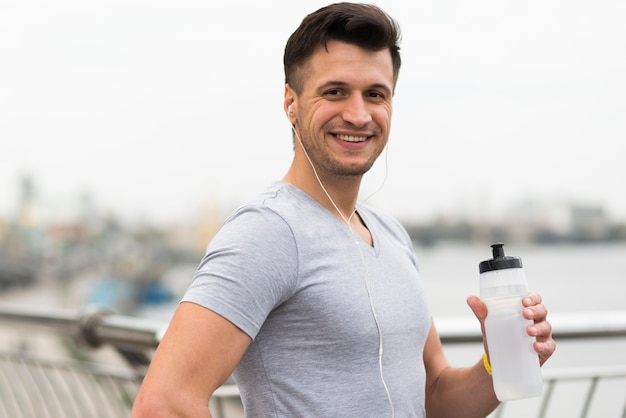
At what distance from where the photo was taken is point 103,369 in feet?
8.80

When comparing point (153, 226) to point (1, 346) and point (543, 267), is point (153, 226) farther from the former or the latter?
point (1, 346)

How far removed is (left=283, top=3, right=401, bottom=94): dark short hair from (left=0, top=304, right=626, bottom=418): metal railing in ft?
3.28

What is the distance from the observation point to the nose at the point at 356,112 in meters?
1.44

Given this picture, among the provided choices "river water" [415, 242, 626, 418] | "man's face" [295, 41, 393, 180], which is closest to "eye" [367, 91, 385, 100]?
"man's face" [295, 41, 393, 180]

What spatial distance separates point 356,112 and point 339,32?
0.17 m

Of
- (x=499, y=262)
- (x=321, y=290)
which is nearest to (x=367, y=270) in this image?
(x=321, y=290)

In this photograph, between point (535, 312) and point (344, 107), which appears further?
point (344, 107)

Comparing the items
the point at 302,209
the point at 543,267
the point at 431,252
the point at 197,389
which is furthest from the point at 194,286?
the point at 543,267

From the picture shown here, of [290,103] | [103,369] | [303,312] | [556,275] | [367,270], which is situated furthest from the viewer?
[556,275]

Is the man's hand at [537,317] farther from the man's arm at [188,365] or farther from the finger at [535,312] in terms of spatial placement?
the man's arm at [188,365]

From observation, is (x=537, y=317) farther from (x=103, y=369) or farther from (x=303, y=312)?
(x=103, y=369)

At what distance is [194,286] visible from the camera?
3.99ft

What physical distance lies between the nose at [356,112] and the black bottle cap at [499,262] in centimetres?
36

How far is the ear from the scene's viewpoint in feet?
5.05
